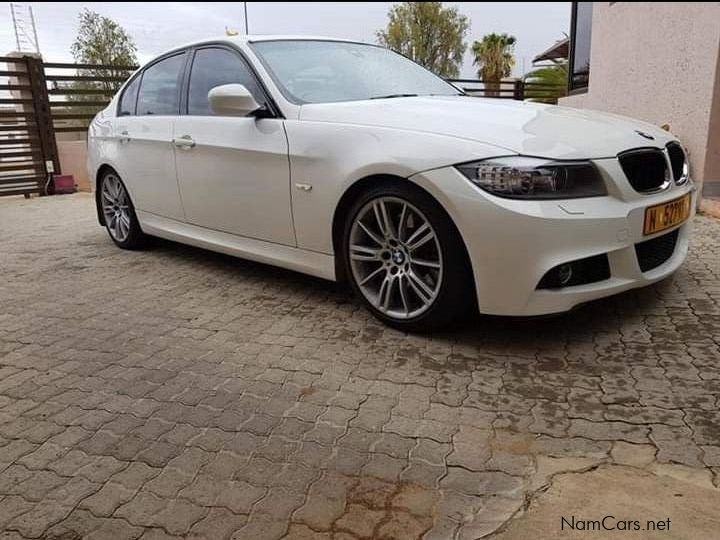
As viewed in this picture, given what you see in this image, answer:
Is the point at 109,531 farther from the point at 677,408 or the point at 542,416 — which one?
the point at 677,408

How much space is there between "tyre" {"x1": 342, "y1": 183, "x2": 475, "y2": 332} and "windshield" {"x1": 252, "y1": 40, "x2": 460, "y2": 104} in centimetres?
79

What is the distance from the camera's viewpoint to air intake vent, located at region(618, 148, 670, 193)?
259 cm

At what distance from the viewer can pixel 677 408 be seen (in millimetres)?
2141

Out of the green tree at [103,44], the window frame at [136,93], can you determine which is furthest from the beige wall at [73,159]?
the window frame at [136,93]

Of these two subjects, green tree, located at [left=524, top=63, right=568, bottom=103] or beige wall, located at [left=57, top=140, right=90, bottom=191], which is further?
green tree, located at [left=524, top=63, right=568, bottom=103]

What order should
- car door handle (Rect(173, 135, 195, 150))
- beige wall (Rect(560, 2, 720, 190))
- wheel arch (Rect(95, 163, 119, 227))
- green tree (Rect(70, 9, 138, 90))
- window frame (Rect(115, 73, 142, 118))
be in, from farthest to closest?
green tree (Rect(70, 9, 138, 90)) → beige wall (Rect(560, 2, 720, 190)) → wheel arch (Rect(95, 163, 119, 227)) → window frame (Rect(115, 73, 142, 118)) → car door handle (Rect(173, 135, 195, 150))

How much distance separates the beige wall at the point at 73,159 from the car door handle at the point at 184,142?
717 centimetres

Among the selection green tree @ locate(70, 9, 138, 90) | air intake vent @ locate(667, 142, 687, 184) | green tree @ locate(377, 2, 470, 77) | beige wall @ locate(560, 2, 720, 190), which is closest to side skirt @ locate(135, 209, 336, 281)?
air intake vent @ locate(667, 142, 687, 184)

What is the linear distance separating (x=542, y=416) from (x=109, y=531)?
1476 millimetres

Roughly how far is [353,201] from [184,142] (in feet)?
4.86

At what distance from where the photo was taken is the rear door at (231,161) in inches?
127

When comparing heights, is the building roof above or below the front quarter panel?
above

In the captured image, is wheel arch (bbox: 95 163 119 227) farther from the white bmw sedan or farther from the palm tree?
the palm tree

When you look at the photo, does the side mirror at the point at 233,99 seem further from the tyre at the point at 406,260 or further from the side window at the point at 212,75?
the tyre at the point at 406,260
